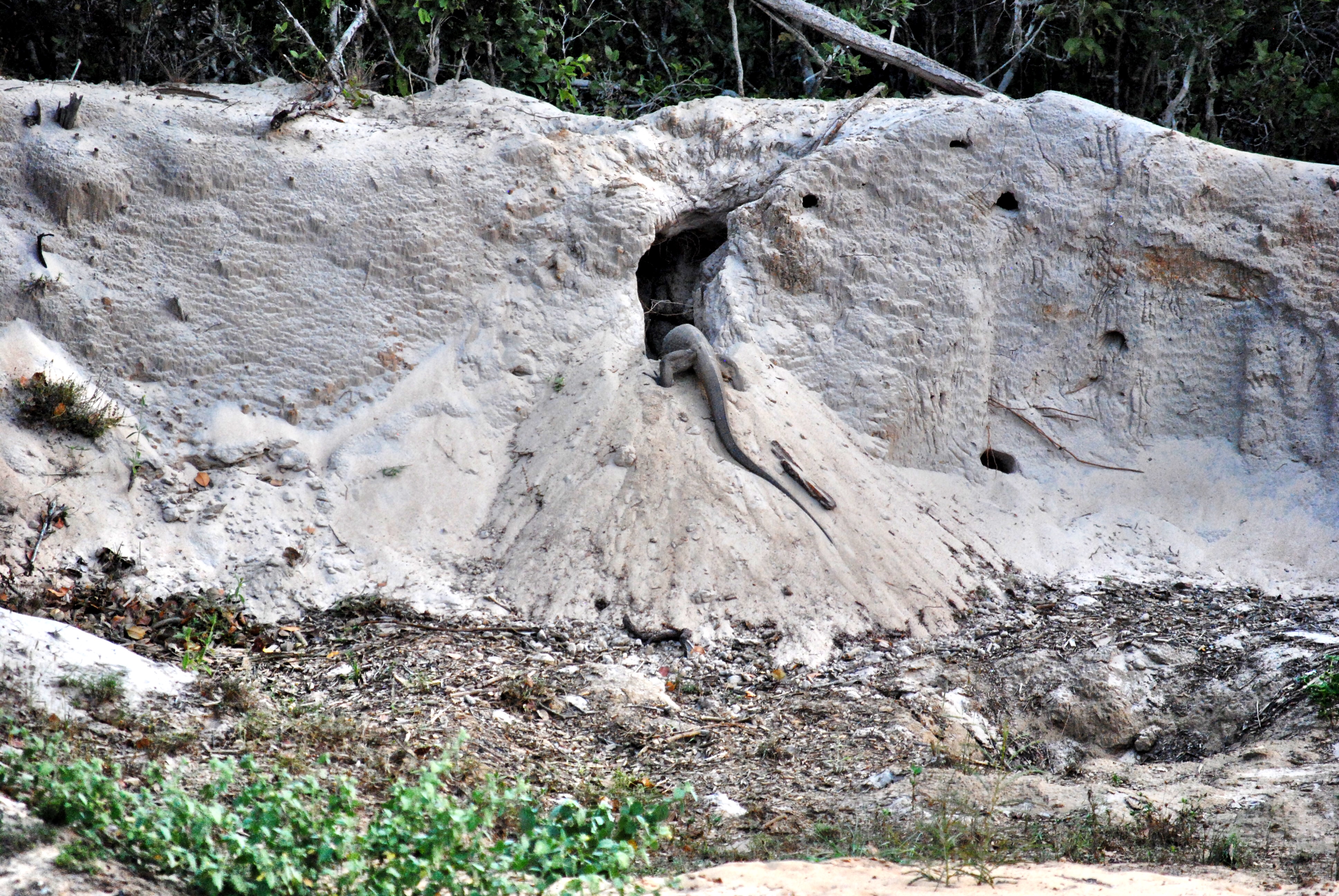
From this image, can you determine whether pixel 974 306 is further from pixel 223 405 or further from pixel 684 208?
pixel 223 405

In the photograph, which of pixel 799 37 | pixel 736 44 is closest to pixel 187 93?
pixel 736 44

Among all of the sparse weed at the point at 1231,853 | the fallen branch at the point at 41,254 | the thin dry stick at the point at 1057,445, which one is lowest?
the sparse weed at the point at 1231,853

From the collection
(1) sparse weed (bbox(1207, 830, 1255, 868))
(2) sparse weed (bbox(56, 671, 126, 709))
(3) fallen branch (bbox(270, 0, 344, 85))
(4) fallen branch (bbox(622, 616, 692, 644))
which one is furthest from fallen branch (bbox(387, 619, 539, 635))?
(3) fallen branch (bbox(270, 0, 344, 85))

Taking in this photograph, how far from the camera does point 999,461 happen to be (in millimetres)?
8648

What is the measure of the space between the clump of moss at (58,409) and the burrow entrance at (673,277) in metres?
4.00

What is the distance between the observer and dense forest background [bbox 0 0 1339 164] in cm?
1002

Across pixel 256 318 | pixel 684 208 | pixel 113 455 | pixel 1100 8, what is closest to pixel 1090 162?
pixel 1100 8

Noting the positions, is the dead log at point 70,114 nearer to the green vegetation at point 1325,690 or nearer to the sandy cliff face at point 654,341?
the sandy cliff face at point 654,341

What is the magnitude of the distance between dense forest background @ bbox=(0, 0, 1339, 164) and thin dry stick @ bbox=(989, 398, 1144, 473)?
3.72m

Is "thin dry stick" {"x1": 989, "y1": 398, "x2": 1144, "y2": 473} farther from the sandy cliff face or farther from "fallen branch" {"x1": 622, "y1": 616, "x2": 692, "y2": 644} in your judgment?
"fallen branch" {"x1": 622, "y1": 616, "x2": 692, "y2": 644}

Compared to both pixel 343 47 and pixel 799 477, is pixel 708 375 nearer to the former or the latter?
pixel 799 477

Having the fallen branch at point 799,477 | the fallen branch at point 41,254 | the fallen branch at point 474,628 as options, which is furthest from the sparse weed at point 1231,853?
the fallen branch at point 41,254

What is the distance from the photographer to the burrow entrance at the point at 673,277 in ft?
30.1

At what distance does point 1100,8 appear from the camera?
33.8 feet
